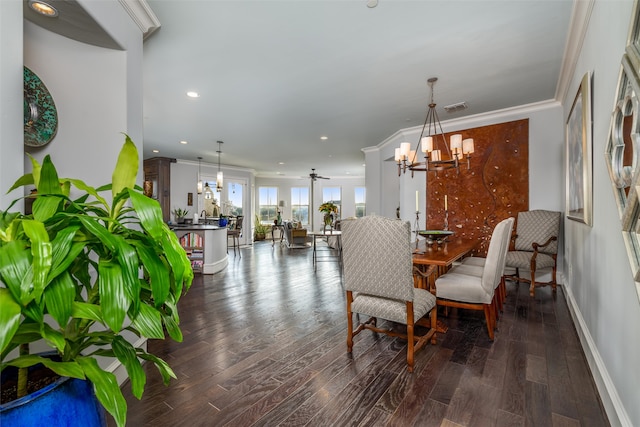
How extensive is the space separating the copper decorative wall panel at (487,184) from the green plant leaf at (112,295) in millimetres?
4364

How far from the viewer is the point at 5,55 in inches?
49.1

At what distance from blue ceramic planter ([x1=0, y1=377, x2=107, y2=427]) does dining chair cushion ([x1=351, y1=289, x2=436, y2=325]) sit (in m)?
1.71

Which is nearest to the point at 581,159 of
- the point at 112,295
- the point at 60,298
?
the point at 112,295

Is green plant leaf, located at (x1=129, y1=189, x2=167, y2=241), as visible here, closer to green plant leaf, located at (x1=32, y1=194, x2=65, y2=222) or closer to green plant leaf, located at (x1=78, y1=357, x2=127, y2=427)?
green plant leaf, located at (x1=32, y1=194, x2=65, y2=222)

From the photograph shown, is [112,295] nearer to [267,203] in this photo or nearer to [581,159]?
[581,159]

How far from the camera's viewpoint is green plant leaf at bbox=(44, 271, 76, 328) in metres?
0.74

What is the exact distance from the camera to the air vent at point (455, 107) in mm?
4215

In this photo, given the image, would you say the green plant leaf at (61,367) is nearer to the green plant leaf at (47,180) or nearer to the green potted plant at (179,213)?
the green plant leaf at (47,180)

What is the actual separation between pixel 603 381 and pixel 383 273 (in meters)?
1.36

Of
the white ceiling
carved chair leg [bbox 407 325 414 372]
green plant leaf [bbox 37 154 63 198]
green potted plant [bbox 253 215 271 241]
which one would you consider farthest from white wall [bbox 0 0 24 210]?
green potted plant [bbox 253 215 271 241]

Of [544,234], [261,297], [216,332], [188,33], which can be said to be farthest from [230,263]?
[544,234]

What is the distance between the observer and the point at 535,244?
3.75 m

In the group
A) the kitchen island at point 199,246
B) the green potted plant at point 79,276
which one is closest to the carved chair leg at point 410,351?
the green potted plant at point 79,276

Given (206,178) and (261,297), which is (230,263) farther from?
(206,178)
